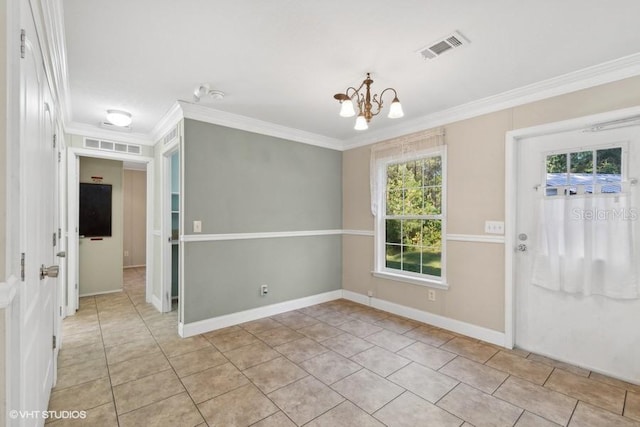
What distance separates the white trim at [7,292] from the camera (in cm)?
87

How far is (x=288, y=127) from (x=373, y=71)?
5.82 ft

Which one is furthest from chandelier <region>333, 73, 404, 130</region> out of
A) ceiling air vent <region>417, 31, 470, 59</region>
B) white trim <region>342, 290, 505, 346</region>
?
white trim <region>342, 290, 505, 346</region>

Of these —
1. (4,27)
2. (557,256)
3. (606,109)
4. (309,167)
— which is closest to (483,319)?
(557,256)

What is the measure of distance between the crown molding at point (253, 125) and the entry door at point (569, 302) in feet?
8.21

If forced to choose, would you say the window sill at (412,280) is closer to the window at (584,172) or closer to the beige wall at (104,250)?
the window at (584,172)

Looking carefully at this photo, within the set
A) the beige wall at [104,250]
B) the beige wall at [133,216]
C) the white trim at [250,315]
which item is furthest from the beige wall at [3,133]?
the beige wall at [133,216]

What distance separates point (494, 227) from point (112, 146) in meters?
4.92

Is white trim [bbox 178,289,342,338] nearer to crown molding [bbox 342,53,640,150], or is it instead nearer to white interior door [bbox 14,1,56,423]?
white interior door [bbox 14,1,56,423]

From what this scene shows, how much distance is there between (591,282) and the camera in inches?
97.4

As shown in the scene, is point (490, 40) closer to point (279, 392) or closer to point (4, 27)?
point (4, 27)

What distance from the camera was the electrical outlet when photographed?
2953 mm

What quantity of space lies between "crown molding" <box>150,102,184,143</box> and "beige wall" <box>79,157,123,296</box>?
53.5 inches

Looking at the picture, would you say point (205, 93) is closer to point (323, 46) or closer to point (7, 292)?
point (323, 46)

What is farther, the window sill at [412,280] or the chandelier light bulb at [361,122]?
the window sill at [412,280]
